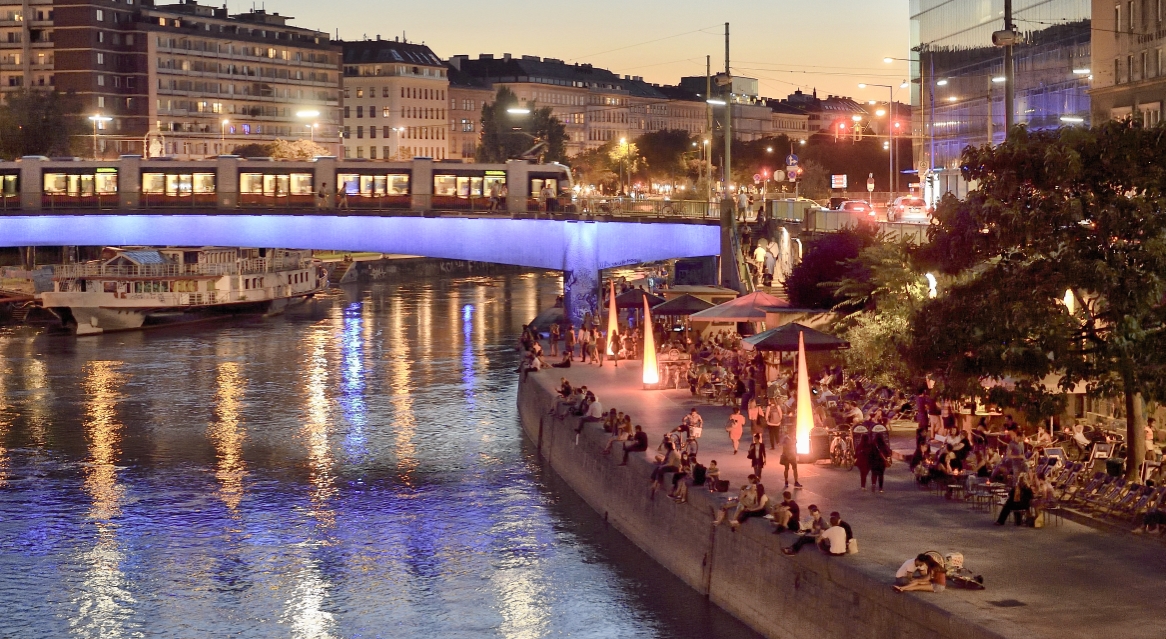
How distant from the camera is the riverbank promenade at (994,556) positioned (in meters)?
15.1

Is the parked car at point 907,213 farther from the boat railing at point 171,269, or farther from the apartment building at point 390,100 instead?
the apartment building at point 390,100

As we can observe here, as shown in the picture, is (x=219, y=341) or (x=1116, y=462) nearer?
(x=1116, y=462)

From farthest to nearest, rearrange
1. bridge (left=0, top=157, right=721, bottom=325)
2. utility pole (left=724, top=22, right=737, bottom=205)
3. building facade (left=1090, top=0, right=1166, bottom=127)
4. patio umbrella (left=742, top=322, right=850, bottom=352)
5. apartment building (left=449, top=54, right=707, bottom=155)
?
1. apartment building (left=449, top=54, right=707, bottom=155)
2. bridge (left=0, top=157, right=721, bottom=325)
3. building facade (left=1090, top=0, right=1166, bottom=127)
4. utility pole (left=724, top=22, right=737, bottom=205)
5. patio umbrella (left=742, top=322, right=850, bottom=352)

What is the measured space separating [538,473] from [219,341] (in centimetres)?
3500

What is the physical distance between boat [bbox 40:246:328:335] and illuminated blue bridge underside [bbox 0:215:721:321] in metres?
2.67

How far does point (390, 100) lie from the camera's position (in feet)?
540

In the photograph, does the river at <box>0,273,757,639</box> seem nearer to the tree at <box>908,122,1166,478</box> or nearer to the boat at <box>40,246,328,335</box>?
the tree at <box>908,122,1166,478</box>

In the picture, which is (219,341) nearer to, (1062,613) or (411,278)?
(411,278)

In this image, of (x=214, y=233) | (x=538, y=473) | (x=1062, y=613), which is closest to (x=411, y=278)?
(x=214, y=233)

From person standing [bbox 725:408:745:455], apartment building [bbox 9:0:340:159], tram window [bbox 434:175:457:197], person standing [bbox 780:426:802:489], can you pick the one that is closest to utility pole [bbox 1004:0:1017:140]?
person standing [bbox 780:426:802:489]

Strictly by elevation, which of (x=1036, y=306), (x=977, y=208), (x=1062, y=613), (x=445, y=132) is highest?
(x=445, y=132)

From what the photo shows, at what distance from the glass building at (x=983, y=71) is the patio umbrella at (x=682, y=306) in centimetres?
2279

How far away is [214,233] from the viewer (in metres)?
66.4

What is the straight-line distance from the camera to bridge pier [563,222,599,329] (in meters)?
58.0
